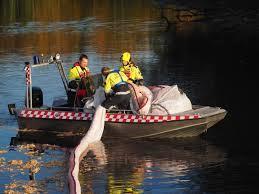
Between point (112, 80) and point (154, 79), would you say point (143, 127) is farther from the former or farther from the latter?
point (154, 79)

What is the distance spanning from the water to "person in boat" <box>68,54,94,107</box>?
1527mm

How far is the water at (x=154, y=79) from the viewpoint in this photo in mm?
14969

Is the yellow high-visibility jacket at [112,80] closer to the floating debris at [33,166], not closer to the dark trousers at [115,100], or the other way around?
the dark trousers at [115,100]

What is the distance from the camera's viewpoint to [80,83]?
1947 cm

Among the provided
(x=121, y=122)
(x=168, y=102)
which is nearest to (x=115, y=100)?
(x=121, y=122)

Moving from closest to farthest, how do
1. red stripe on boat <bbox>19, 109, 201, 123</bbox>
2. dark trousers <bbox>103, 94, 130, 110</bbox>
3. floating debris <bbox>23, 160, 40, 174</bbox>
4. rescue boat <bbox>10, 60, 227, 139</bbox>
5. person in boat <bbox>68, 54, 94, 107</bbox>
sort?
floating debris <bbox>23, 160, 40, 174</bbox>
red stripe on boat <bbox>19, 109, 201, 123</bbox>
rescue boat <bbox>10, 60, 227, 139</bbox>
dark trousers <bbox>103, 94, 130, 110</bbox>
person in boat <bbox>68, 54, 94, 107</bbox>

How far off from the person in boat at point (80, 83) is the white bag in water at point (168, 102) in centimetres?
198

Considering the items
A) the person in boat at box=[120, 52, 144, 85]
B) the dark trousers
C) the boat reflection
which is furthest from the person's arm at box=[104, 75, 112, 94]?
the boat reflection

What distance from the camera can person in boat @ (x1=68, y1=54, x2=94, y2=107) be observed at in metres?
19.4

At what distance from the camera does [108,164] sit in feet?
53.4

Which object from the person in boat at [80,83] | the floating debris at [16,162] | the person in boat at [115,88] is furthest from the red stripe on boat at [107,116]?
the floating debris at [16,162]

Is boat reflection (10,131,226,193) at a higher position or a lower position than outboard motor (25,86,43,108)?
lower

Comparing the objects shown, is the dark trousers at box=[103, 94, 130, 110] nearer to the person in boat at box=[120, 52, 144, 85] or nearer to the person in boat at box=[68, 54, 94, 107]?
the person in boat at box=[120, 52, 144, 85]

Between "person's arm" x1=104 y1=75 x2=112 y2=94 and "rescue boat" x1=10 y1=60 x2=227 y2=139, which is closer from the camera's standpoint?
"rescue boat" x1=10 y1=60 x2=227 y2=139
